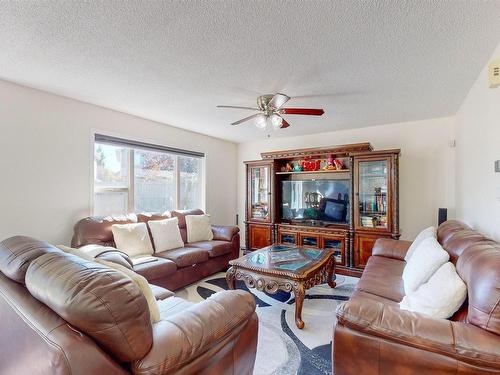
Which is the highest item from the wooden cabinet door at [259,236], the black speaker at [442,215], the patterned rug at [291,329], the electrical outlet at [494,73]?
the electrical outlet at [494,73]

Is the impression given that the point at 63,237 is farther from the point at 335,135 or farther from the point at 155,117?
the point at 335,135

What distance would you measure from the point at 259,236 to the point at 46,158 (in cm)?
337

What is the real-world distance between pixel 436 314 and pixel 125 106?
370 centimetres

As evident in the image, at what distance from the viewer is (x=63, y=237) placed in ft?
9.95

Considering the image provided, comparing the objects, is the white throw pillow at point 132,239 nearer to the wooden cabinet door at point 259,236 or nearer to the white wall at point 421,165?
the wooden cabinet door at point 259,236

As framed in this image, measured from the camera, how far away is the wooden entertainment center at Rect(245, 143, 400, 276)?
376 centimetres

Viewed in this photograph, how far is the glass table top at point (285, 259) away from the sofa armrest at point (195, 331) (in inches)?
44.3

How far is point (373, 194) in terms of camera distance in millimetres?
3877

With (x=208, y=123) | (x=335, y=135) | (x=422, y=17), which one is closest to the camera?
(x=422, y=17)

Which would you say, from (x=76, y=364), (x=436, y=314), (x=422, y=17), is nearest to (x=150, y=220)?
(x=76, y=364)

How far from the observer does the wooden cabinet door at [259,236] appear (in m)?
4.71

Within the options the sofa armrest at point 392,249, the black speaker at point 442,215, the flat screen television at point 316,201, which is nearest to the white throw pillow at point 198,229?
the flat screen television at point 316,201

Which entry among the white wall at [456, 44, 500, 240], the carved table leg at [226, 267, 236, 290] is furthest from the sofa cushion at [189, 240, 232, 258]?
the white wall at [456, 44, 500, 240]

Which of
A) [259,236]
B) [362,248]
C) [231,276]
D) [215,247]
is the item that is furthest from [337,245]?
[231,276]
